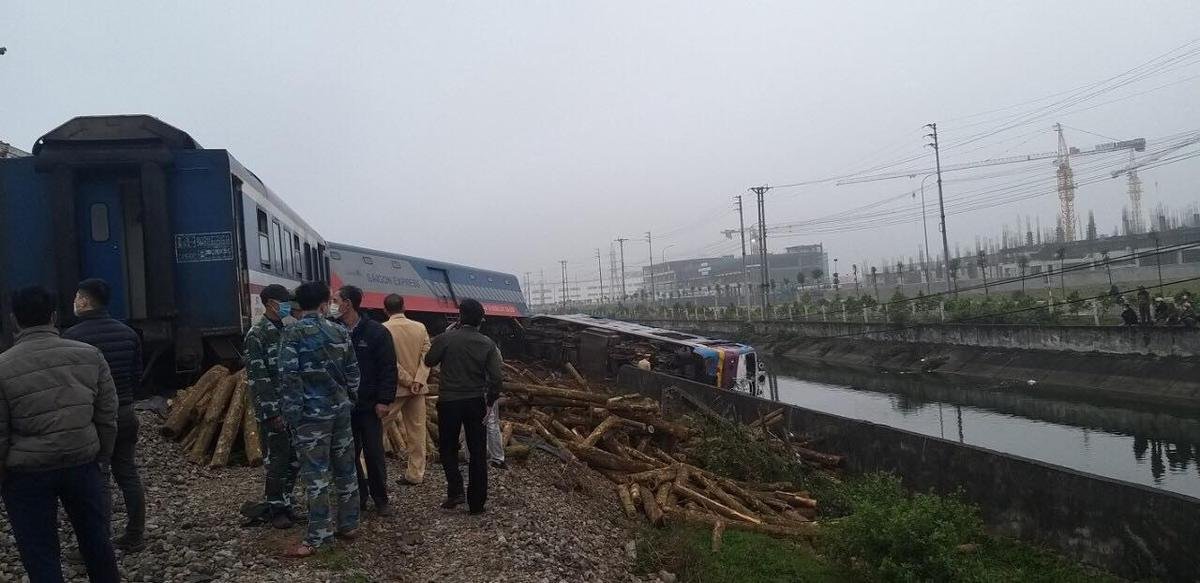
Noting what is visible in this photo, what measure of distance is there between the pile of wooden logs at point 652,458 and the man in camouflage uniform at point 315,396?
326cm

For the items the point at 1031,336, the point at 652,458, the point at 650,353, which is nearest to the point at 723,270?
the point at 1031,336

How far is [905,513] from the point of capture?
21.2 ft

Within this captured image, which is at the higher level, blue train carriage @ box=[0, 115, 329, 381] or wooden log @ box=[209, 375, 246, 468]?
blue train carriage @ box=[0, 115, 329, 381]

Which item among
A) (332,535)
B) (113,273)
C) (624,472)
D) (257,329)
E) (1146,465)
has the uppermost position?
(113,273)

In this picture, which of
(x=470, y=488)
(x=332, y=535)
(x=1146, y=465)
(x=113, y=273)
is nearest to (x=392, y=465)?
(x=470, y=488)

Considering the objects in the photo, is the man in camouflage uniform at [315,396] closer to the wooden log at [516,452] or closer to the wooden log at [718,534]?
the wooden log at [516,452]

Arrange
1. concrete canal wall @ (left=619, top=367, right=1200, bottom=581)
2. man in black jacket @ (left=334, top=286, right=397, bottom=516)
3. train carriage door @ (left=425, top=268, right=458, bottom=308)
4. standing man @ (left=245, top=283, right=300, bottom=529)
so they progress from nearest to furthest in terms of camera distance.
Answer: standing man @ (left=245, top=283, right=300, bottom=529)
man in black jacket @ (left=334, top=286, right=397, bottom=516)
concrete canal wall @ (left=619, top=367, right=1200, bottom=581)
train carriage door @ (left=425, top=268, right=458, bottom=308)

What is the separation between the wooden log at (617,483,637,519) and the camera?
755cm

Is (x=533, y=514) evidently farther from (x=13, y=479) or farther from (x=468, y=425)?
(x=13, y=479)

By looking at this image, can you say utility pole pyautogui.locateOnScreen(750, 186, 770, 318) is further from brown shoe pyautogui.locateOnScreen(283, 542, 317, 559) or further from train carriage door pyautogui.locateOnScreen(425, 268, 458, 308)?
brown shoe pyautogui.locateOnScreen(283, 542, 317, 559)

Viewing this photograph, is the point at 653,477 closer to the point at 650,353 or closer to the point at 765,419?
the point at 765,419

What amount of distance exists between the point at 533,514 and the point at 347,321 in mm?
2061

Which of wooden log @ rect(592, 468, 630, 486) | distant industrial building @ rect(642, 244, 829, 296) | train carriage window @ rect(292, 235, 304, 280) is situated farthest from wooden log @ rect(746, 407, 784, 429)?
distant industrial building @ rect(642, 244, 829, 296)

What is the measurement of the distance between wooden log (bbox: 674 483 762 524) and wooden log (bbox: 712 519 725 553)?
38 cm
